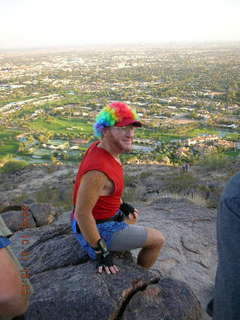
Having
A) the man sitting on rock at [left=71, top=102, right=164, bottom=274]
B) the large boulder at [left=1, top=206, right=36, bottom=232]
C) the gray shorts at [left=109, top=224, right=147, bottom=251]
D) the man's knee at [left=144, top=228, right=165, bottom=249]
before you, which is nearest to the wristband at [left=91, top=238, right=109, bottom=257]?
the man sitting on rock at [left=71, top=102, right=164, bottom=274]

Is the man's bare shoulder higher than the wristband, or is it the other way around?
the man's bare shoulder

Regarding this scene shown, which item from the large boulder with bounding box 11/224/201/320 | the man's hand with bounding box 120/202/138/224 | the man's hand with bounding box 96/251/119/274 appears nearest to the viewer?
the large boulder with bounding box 11/224/201/320

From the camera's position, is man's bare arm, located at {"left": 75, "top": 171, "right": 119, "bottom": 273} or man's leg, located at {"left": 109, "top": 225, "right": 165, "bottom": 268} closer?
man's bare arm, located at {"left": 75, "top": 171, "right": 119, "bottom": 273}

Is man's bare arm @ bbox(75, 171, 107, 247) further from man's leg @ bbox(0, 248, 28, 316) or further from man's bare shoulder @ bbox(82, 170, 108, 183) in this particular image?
man's leg @ bbox(0, 248, 28, 316)

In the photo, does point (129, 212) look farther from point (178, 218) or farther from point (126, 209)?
point (178, 218)

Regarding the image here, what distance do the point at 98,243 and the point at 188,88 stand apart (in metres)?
62.6

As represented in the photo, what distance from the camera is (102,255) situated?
2.41 meters

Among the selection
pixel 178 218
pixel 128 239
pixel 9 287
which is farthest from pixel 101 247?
pixel 178 218

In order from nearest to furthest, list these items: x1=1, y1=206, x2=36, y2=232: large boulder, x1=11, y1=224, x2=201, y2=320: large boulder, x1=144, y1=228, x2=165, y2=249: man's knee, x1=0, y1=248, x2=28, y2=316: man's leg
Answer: x1=0, y1=248, x2=28, y2=316: man's leg
x1=11, y1=224, x2=201, y2=320: large boulder
x1=144, y1=228, x2=165, y2=249: man's knee
x1=1, y1=206, x2=36, y2=232: large boulder

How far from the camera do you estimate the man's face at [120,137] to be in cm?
247

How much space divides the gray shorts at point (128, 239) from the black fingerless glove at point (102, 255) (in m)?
0.13

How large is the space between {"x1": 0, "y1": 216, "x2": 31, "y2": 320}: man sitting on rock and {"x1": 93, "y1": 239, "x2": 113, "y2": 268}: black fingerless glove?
89cm

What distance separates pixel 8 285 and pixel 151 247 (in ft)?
5.03

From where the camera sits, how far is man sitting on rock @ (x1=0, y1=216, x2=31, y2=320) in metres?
1.43
